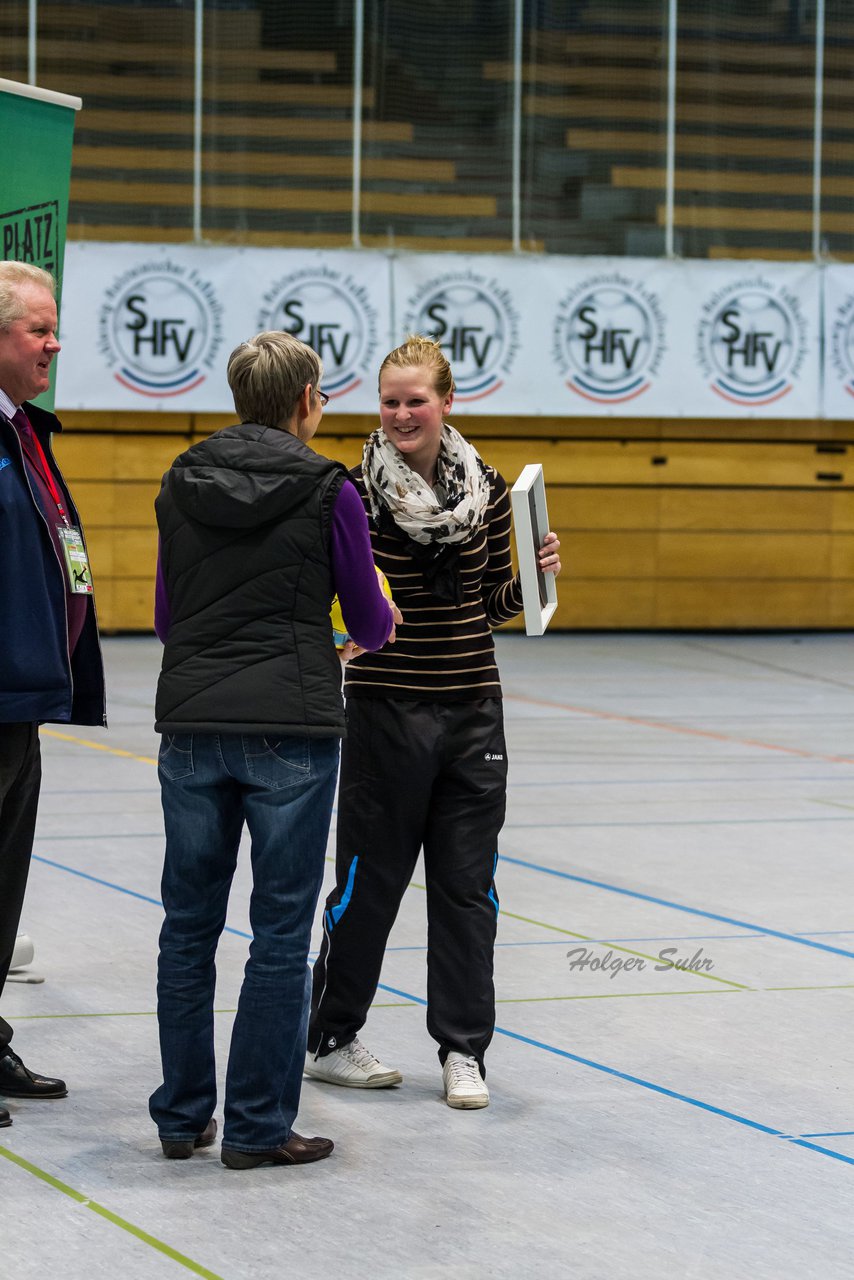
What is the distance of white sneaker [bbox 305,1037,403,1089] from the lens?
3.77 meters

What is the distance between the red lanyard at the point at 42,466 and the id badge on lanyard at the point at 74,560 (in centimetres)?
3

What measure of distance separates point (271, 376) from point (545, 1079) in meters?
1.61

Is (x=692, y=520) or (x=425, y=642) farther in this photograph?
(x=692, y=520)

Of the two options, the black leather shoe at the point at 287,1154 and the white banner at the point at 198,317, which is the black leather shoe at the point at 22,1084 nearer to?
the black leather shoe at the point at 287,1154

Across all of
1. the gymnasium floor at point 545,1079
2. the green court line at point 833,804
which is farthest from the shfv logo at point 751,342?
the green court line at point 833,804

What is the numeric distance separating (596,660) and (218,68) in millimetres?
5352

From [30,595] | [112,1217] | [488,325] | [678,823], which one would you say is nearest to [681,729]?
[678,823]

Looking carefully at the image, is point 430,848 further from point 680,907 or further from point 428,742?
point 680,907

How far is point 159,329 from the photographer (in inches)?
526

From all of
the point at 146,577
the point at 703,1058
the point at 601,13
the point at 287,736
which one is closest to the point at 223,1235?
the point at 287,736

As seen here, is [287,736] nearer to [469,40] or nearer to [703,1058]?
[703,1058]

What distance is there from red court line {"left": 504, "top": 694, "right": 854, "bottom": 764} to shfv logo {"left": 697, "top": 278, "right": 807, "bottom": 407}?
4.33m

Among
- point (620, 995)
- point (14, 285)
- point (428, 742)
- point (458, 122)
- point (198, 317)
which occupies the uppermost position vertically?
point (458, 122)

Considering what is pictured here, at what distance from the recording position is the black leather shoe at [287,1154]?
3223 mm
